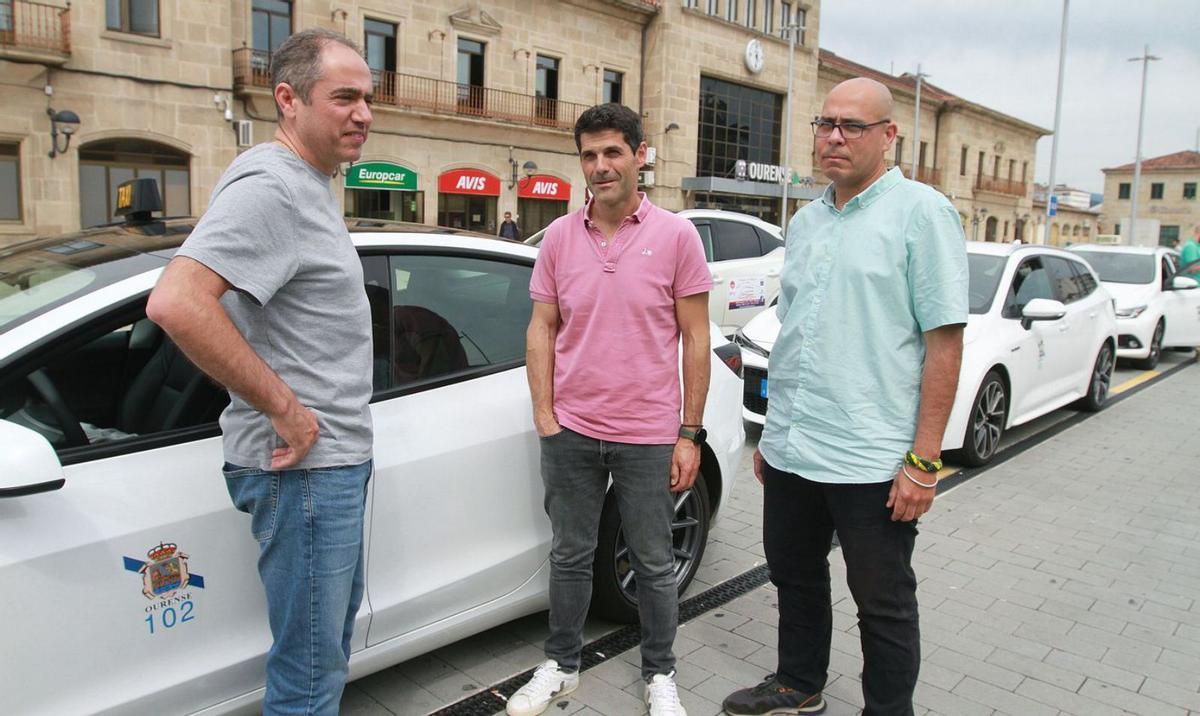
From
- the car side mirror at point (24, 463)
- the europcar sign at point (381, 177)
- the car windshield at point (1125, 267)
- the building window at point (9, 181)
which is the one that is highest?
the europcar sign at point (381, 177)

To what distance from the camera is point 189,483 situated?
7.10 feet

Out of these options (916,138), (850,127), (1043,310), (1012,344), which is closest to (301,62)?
(850,127)

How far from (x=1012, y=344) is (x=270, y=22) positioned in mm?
20110

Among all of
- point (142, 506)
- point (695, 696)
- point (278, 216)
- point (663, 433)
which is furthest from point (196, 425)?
Answer: point (695, 696)

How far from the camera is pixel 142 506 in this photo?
207cm

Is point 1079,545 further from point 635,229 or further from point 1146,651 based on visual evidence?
point 635,229

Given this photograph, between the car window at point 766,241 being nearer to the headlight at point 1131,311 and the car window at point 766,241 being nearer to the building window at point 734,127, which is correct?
the headlight at point 1131,311

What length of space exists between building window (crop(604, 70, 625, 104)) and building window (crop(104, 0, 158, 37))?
14.4 m

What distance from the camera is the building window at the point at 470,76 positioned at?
24.9 meters

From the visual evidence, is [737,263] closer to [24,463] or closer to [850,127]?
[850,127]

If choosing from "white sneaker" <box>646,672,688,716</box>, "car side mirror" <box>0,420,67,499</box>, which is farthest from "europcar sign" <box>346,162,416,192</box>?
"car side mirror" <box>0,420,67,499</box>

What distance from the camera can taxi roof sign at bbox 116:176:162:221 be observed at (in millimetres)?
2809

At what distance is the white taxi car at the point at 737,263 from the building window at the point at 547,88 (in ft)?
57.6

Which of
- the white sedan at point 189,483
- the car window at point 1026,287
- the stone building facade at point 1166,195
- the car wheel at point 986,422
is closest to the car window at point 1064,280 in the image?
the car window at point 1026,287
